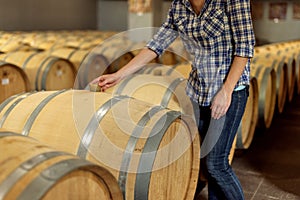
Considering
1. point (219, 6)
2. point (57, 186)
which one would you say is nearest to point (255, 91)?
point (219, 6)

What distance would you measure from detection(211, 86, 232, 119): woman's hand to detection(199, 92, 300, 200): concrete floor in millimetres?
1233

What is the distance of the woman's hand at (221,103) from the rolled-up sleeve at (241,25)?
0.20 m

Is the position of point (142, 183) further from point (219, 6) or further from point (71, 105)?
point (219, 6)

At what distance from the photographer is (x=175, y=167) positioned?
6.90ft

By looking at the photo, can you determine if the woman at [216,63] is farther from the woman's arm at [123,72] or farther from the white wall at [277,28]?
the white wall at [277,28]

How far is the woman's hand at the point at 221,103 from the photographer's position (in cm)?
206

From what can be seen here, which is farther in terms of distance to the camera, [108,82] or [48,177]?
[108,82]

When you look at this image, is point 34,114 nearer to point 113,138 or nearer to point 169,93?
point 113,138

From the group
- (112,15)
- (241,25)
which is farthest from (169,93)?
(112,15)

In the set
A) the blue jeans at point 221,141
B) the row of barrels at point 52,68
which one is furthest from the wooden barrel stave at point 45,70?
the blue jeans at point 221,141

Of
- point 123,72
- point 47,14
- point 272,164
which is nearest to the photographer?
point 123,72

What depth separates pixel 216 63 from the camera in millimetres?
2141

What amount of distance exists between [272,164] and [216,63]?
2216 mm

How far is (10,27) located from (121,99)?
1507 centimetres
